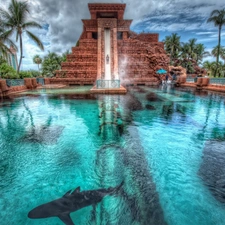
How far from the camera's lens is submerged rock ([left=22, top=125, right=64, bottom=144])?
165 inches

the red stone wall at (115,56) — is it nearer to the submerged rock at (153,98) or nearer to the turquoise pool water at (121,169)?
the submerged rock at (153,98)

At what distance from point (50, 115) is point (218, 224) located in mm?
6360

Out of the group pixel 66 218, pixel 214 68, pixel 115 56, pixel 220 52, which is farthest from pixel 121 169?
pixel 220 52

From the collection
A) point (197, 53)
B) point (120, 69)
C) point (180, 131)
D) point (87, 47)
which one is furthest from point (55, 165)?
point (197, 53)

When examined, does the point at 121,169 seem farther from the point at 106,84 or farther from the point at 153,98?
the point at 106,84

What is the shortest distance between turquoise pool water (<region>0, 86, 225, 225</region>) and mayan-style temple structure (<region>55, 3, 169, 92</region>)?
1523 cm

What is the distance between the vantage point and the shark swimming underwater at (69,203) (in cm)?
195

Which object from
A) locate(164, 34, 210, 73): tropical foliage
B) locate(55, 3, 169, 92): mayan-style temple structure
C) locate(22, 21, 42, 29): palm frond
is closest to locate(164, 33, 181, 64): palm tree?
locate(164, 34, 210, 73): tropical foliage

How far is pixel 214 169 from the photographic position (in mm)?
2836

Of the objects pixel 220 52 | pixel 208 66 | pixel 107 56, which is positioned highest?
pixel 220 52

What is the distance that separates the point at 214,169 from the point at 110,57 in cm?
2052

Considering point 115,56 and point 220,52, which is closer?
point 115,56

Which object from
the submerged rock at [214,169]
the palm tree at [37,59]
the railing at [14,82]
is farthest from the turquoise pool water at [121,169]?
the palm tree at [37,59]

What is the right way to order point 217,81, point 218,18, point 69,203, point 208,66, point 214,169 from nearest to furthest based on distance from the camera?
point 69,203 < point 214,169 < point 217,81 < point 218,18 < point 208,66
